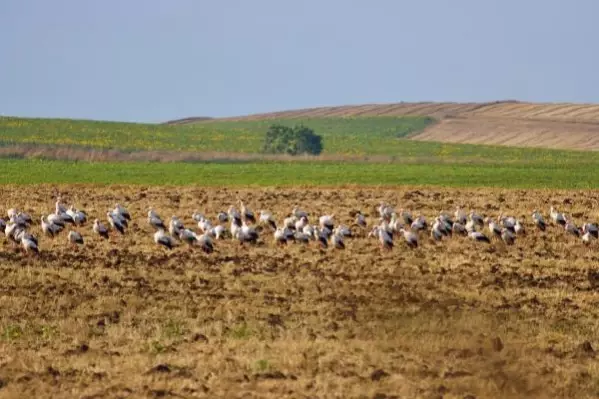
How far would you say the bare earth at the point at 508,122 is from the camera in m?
116

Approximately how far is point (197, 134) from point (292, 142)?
15.7m

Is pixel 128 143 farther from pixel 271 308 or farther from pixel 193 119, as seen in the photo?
pixel 271 308

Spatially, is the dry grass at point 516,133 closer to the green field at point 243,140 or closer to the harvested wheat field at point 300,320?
the green field at point 243,140

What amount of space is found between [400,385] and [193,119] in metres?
143

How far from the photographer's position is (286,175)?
67.1m

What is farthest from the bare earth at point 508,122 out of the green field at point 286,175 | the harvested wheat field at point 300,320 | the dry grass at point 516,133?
the harvested wheat field at point 300,320

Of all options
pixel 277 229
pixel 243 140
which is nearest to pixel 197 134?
pixel 243 140

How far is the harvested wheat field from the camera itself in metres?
14.9

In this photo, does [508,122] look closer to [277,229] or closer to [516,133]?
[516,133]

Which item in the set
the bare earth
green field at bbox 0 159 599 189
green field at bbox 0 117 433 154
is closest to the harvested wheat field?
green field at bbox 0 159 599 189

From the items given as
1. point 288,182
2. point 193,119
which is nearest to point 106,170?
point 288,182

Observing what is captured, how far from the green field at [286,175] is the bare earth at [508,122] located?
1538 inches

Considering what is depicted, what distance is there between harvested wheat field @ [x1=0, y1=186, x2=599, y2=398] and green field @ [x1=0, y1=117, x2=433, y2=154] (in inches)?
2779

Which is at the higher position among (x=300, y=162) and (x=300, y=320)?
(x=300, y=162)
